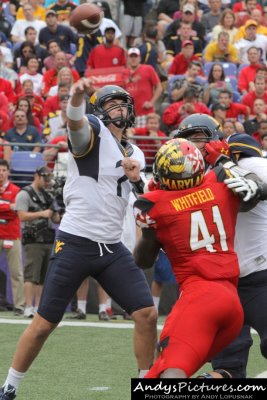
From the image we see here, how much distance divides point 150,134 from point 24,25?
551cm

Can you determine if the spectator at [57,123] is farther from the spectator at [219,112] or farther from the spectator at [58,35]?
the spectator at [58,35]

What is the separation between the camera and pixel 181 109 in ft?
44.1

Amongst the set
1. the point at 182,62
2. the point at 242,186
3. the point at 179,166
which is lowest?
the point at 182,62

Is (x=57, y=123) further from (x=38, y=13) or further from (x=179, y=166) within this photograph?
(x=179, y=166)

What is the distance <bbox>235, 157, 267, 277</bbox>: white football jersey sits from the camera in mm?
→ 5660

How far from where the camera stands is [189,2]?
708 inches

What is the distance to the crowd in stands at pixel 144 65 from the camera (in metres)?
13.3

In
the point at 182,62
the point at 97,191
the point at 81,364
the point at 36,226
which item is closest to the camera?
the point at 97,191

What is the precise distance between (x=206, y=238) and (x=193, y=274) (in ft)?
0.59

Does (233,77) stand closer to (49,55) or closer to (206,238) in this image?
(49,55)

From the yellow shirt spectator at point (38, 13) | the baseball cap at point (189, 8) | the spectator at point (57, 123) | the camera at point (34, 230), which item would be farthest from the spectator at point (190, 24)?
the camera at point (34, 230)

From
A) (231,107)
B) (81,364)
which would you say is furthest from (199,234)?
(231,107)

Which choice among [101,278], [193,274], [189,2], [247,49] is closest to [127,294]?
[101,278]

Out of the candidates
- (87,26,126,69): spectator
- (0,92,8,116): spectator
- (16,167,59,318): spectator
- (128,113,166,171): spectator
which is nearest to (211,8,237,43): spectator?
(87,26,126,69): spectator
